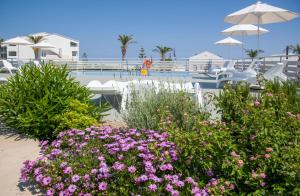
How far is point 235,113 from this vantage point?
2.83 metres

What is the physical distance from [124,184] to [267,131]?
3.33 feet

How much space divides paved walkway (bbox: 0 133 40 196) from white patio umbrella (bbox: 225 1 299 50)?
8.19 metres

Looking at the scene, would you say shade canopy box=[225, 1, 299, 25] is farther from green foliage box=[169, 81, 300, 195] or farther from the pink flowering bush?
the pink flowering bush

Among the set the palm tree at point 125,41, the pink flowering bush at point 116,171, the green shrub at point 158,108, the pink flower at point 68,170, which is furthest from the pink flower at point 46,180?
the palm tree at point 125,41

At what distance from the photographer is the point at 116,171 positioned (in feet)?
7.23

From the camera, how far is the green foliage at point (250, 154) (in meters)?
1.76

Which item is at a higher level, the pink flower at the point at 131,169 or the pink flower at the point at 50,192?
the pink flower at the point at 131,169

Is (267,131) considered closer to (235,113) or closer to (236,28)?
(235,113)

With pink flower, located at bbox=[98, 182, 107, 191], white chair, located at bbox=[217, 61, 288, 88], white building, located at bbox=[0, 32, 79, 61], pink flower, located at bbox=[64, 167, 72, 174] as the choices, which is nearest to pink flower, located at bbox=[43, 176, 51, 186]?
pink flower, located at bbox=[64, 167, 72, 174]

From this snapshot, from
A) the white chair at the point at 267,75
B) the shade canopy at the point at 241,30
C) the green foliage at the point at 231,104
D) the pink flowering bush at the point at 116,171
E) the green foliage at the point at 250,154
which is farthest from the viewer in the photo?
the shade canopy at the point at 241,30

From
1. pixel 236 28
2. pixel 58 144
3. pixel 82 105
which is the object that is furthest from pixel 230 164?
pixel 236 28

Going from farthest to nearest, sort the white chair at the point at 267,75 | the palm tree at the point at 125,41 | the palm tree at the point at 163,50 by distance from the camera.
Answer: the palm tree at the point at 125,41 → the palm tree at the point at 163,50 → the white chair at the point at 267,75

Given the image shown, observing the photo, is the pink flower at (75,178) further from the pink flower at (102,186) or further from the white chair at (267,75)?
the white chair at (267,75)

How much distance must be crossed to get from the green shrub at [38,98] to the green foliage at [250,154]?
198 cm
